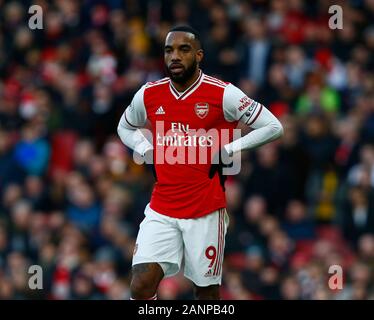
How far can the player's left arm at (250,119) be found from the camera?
34.9ft

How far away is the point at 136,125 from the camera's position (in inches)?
441

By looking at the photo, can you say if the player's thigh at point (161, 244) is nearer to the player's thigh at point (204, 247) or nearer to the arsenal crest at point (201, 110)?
the player's thigh at point (204, 247)

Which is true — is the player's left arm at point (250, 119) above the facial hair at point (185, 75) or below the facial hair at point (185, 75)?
below

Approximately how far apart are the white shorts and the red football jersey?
0.07 metres

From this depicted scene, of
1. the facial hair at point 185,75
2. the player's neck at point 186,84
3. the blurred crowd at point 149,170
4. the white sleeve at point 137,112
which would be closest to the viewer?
the facial hair at point 185,75

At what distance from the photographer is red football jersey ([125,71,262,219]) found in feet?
35.0

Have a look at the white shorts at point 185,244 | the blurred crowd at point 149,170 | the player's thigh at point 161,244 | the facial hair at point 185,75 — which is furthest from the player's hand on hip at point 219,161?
the blurred crowd at point 149,170

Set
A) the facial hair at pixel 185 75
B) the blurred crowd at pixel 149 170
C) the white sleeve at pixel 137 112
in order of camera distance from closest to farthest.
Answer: the facial hair at pixel 185 75
the white sleeve at pixel 137 112
the blurred crowd at pixel 149 170

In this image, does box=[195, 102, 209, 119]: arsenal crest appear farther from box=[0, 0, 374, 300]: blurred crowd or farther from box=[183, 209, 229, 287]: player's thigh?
box=[0, 0, 374, 300]: blurred crowd

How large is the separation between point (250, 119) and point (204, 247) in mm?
1081

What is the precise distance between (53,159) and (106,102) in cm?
117

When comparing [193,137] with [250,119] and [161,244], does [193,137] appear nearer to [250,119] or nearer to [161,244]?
[250,119]

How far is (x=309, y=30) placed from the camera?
20.3 m

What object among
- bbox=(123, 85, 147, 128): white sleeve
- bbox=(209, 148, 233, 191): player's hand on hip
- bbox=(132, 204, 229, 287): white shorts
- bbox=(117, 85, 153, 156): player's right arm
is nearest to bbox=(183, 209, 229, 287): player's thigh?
bbox=(132, 204, 229, 287): white shorts
